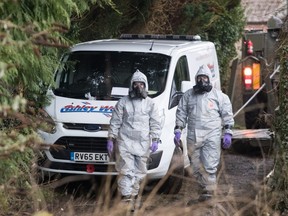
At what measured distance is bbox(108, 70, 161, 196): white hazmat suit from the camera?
791 cm

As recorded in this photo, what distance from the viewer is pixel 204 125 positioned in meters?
8.27

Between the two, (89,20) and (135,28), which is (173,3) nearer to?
(135,28)

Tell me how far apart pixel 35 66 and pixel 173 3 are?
29.4 feet

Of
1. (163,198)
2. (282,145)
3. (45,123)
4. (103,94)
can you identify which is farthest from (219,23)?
(45,123)

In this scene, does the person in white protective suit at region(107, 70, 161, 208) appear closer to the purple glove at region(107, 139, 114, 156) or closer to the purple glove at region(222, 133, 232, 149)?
the purple glove at region(107, 139, 114, 156)

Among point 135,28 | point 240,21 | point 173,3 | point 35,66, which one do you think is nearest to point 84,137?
point 35,66

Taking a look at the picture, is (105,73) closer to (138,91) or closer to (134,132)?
(138,91)

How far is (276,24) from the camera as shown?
1304 cm

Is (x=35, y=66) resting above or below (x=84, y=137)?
above

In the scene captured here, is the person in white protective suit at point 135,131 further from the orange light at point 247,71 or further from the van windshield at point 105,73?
the orange light at point 247,71

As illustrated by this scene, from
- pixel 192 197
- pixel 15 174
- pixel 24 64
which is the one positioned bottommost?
pixel 192 197

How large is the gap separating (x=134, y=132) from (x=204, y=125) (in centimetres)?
89

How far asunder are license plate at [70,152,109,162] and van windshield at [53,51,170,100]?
84cm

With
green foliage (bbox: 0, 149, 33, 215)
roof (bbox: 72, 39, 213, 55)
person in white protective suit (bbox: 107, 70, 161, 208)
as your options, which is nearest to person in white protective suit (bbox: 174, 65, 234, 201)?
person in white protective suit (bbox: 107, 70, 161, 208)
